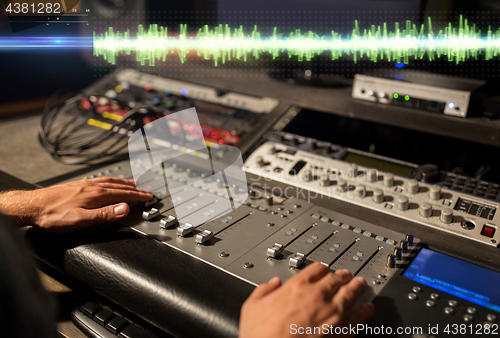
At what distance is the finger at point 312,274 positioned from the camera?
699 mm

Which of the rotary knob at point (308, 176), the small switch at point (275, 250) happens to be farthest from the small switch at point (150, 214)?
the rotary knob at point (308, 176)

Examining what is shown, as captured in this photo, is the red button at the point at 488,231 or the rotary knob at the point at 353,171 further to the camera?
the rotary knob at the point at 353,171

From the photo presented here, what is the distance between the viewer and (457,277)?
792 mm

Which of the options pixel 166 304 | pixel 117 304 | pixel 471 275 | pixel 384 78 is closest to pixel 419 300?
pixel 471 275

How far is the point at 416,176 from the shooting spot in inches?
43.6

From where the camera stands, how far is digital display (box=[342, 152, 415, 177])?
1143 millimetres

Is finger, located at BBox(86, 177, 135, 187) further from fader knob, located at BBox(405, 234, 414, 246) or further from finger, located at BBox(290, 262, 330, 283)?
fader knob, located at BBox(405, 234, 414, 246)

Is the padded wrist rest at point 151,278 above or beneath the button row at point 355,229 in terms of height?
beneath

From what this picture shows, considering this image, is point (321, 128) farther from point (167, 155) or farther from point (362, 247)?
point (362, 247)

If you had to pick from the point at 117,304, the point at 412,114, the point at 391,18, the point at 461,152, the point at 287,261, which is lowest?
the point at 117,304

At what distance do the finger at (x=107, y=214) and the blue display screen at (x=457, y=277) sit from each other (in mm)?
610

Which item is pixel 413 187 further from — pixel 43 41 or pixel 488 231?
pixel 43 41

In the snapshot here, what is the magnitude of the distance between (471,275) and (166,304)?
0.58 metres

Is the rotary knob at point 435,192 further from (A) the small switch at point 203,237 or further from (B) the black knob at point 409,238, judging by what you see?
(A) the small switch at point 203,237
